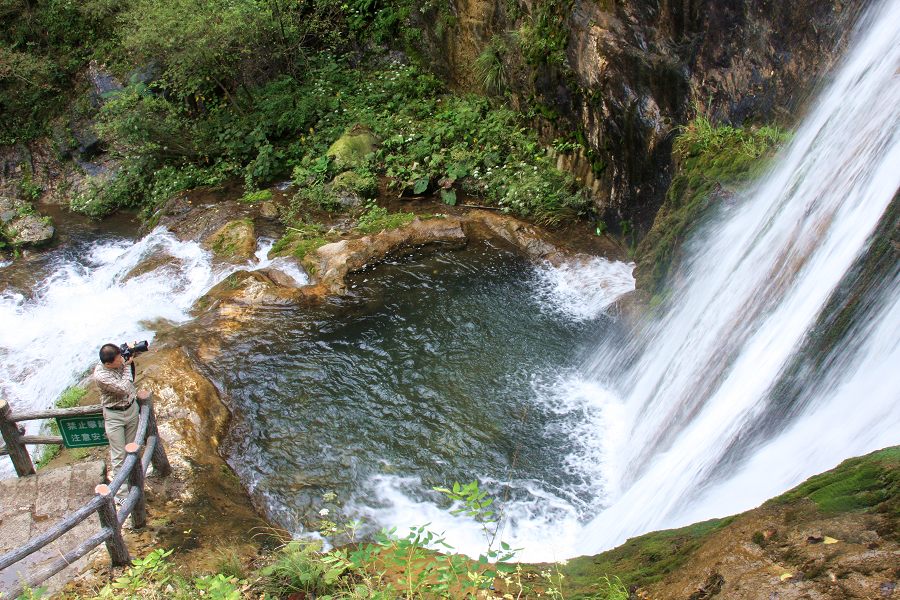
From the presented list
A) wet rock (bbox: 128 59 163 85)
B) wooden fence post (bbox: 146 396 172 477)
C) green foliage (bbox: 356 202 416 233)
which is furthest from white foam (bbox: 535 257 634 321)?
wet rock (bbox: 128 59 163 85)

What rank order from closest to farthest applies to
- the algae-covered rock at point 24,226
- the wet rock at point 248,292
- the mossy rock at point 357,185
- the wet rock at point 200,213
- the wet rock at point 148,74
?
the wet rock at point 248,292 → the wet rock at point 200,213 → the mossy rock at point 357,185 → the algae-covered rock at point 24,226 → the wet rock at point 148,74

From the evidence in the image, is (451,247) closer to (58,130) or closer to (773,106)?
(773,106)

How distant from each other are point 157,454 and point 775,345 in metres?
5.71

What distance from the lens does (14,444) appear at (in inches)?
237

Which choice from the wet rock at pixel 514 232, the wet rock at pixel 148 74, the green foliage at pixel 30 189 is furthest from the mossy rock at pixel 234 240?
the green foliage at pixel 30 189

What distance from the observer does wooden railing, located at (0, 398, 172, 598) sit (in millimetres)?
4551

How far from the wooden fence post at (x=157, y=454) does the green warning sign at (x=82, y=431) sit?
399 mm

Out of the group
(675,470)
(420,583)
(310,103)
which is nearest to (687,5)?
(675,470)

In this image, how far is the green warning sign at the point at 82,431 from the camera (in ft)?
19.1

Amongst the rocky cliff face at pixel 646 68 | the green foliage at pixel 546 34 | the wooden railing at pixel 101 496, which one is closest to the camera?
the wooden railing at pixel 101 496

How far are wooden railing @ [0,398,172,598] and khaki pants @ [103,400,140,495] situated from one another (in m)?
0.11

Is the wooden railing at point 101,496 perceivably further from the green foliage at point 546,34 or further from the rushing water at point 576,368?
the green foliage at point 546,34

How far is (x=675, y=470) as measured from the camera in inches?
232

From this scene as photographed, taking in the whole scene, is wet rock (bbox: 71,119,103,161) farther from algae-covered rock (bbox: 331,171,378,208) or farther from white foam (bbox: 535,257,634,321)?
white foam (bbox: 535,257,634,321)
